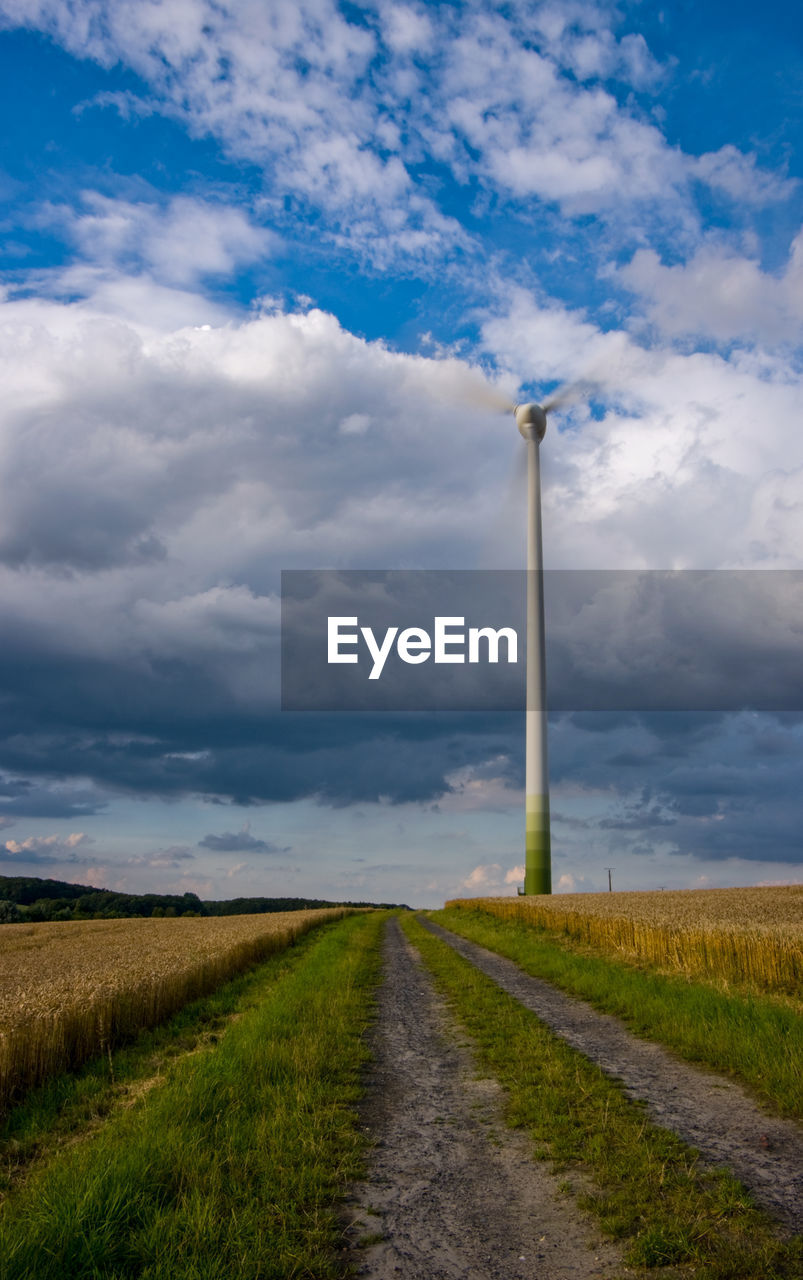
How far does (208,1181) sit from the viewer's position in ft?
25.6

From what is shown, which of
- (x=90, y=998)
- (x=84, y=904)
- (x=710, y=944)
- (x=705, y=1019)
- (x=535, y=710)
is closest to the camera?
(x=705, y=1019)

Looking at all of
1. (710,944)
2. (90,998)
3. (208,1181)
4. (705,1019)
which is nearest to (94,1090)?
(90,998)

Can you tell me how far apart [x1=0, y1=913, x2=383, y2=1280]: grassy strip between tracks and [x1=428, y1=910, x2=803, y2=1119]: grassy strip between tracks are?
6.01m

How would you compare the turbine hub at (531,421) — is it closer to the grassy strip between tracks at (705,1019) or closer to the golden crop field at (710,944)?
the golden crop field at (710,944)

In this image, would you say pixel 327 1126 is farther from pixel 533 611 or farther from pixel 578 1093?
pixel 533 611

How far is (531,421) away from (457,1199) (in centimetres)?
6270

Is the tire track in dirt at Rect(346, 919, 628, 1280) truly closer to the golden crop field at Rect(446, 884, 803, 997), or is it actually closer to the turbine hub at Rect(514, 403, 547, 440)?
the golden crop field at Rect(446, 884, 803, 997)

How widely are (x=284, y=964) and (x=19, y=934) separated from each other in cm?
3812

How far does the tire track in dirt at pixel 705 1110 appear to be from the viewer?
793 cm

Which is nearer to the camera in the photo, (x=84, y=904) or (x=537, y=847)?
(x=537, y=847)

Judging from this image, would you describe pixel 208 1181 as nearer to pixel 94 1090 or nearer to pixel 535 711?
pixel 94 1090

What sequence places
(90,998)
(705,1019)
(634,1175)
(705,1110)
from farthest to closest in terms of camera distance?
(90,998)
(705,1019)
(705,1110)
(634,1175)

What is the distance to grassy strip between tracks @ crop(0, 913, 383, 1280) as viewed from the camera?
6398 mm

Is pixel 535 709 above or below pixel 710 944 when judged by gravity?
above
